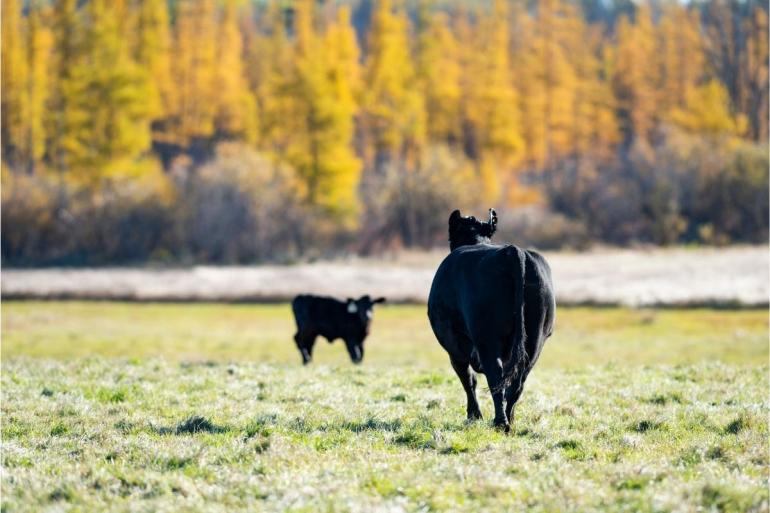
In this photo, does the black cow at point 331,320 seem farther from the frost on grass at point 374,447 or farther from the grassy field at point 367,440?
the frost on grass at point 374,447

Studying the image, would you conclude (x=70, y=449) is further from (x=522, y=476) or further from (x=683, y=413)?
(x=683, y=413)

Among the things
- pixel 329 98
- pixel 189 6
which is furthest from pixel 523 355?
pixel 189 6

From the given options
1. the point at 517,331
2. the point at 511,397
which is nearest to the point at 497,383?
the point at 511,397

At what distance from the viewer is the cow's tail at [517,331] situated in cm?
948

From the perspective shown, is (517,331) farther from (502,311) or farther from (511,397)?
(511,397)

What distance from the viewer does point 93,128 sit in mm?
74188

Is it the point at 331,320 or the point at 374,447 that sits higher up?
the point at 374,447

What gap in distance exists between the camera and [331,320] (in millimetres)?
23625

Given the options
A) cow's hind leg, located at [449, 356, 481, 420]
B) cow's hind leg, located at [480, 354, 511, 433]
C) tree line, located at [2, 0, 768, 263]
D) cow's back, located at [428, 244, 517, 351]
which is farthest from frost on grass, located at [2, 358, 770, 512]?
tree line, located at [2, 0, 768, 263]

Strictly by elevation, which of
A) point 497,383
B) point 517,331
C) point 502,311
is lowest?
point 497,383

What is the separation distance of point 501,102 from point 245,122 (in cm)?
2522

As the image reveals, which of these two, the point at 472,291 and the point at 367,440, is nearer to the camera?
the point at 367,440

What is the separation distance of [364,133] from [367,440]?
303 feet

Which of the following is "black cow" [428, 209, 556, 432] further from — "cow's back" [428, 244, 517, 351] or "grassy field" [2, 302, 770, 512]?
"grassy field" [2, 302, 770, 512]
